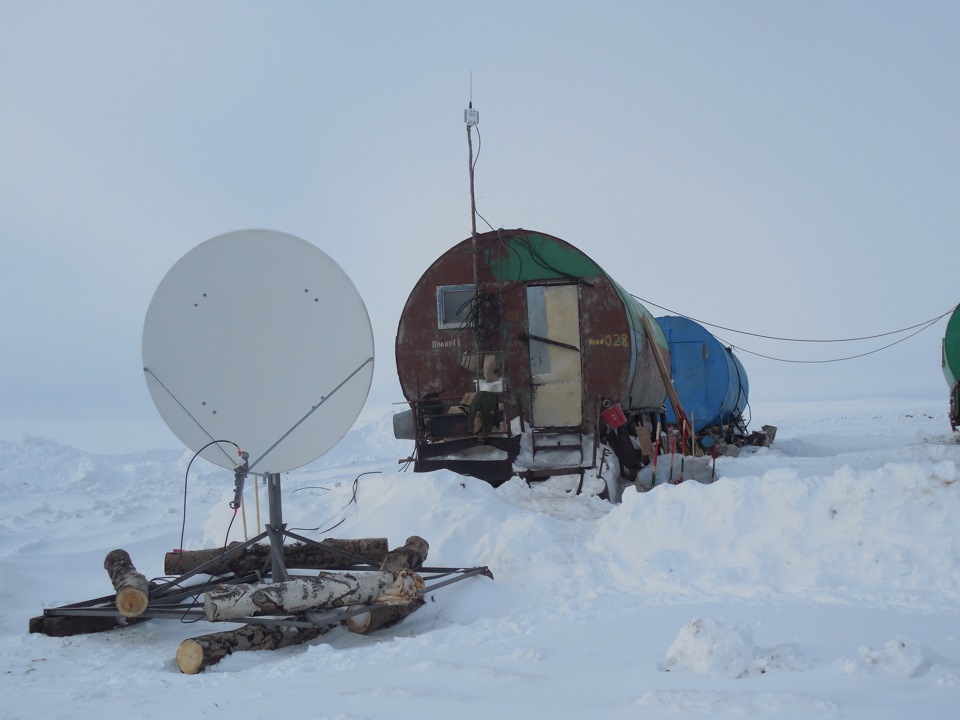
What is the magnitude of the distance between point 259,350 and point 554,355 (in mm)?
5503

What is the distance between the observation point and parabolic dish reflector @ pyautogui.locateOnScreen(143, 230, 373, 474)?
5508 mm

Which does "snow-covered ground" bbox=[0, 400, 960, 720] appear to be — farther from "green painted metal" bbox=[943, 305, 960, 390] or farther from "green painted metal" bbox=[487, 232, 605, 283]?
"green painted metal" bbox=[943, 305, 960, 390]

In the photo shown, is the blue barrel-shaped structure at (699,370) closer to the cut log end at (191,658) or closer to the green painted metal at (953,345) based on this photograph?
the green painted metal at (953,345)

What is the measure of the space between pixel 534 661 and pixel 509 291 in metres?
7.09

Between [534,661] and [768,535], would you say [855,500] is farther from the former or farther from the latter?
[534,661]

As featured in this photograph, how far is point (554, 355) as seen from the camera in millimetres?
10430

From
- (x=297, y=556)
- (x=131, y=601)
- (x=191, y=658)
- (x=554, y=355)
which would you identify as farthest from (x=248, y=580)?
(x=554, y=355)

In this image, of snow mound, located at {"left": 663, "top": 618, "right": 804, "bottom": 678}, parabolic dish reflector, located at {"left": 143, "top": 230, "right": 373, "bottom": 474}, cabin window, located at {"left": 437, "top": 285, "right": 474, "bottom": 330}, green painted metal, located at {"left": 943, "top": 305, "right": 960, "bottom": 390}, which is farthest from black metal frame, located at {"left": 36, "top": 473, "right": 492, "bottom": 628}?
green painted metal, located at {"left": 943, "top": 305, "right": 960, "bottom": 390}

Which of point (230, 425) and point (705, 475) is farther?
point (705, 475)

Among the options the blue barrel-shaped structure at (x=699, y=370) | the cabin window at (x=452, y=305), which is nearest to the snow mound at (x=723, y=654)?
the cabin window at (x=452, y=305)

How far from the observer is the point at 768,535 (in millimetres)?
5926

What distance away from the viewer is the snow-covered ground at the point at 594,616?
10.5 feet

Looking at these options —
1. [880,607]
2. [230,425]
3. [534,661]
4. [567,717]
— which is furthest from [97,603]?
[880,607]

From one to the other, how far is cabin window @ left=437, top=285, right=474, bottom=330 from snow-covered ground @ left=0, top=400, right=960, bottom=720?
275 centimetres
